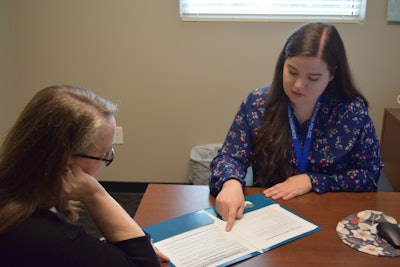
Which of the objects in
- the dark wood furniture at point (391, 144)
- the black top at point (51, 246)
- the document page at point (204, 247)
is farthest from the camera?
the dark wood furniture at point (391, 144)

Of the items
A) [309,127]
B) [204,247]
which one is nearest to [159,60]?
[309,127]

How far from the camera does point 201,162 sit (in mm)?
2832

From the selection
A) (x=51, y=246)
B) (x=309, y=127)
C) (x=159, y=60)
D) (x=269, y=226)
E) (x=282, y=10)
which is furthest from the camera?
(x=159, y=60)

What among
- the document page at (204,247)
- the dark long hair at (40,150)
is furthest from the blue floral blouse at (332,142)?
the dark long hair at (40,150)

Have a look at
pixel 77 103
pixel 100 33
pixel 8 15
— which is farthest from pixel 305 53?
pixel 8 15

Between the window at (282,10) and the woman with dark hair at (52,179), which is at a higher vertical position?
the window at (282,10)

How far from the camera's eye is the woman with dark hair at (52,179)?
0.83 metres

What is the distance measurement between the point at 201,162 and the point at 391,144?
1.25m

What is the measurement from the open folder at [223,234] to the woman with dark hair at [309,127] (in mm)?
232

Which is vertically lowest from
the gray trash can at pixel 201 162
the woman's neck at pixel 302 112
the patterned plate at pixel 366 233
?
the gray trash can at pixel 201 162

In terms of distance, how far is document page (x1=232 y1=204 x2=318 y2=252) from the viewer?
1148mm

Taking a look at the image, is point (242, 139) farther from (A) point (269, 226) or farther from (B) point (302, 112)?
(A) point (269, 226)

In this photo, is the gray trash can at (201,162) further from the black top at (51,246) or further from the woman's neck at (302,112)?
the black top at (51,246)

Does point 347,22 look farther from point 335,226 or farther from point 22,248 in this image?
point 22,248
